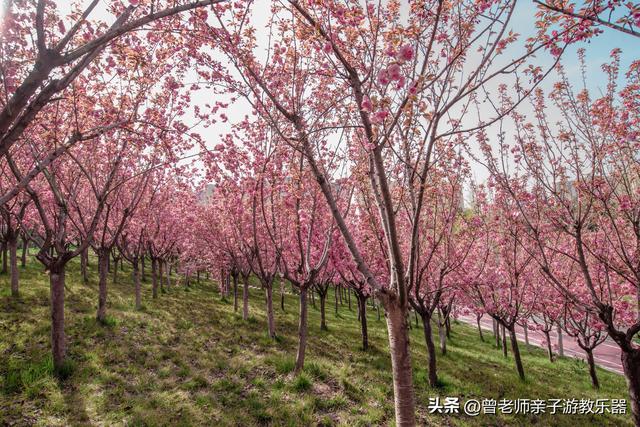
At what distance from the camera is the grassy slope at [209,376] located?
6836 millimetres

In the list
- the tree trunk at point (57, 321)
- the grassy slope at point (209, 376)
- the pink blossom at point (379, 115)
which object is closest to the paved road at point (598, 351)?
the grassy slope at point (209, 376)

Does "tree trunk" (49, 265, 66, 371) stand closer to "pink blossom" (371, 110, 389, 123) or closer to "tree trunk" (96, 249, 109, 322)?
"tree trunk" (96, 249, 109, 322)

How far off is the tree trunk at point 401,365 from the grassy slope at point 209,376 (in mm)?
3732

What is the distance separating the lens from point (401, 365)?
3936mm

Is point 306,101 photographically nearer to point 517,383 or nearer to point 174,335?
point 174,335

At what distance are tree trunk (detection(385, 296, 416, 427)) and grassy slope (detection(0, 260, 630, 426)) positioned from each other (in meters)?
3.73

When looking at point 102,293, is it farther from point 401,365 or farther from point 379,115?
point 379,115

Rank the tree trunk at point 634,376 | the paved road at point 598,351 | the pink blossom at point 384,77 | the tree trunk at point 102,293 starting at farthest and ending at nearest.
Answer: the paved road at point 598,351 < the tree trunk at point 102,293 < the tree trunk at point 634,376 < the pink blossom at point 384,77

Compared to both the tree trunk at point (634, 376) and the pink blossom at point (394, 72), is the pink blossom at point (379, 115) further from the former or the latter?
the tree trunk at point (634, 376)

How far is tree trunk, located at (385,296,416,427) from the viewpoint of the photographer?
3.85m

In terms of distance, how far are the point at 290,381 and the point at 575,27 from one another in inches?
349

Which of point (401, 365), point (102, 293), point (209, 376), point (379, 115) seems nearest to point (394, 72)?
point (379, 115)

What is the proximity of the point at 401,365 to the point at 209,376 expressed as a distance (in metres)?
6.64

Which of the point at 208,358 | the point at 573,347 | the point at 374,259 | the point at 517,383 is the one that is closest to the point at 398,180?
the point at 374,259
